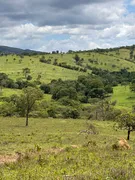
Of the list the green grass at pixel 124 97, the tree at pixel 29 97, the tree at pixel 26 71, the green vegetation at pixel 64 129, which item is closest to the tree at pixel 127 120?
the green vegetation at pixel 64 129

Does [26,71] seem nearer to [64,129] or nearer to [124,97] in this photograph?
[124,97]

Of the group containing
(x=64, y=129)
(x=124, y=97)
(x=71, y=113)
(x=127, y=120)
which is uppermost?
(x=127, y=120)

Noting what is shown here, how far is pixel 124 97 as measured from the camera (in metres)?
151

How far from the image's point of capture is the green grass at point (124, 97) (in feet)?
453

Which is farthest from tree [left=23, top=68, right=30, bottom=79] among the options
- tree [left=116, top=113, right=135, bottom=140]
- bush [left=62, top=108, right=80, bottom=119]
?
tree [left=116, top=113, right=135, bottom=140]

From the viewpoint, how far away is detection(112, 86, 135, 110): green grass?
138000 millimetres

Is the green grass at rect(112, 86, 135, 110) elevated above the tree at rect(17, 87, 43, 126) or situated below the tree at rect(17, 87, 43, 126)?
below

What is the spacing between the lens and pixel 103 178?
10.6 m

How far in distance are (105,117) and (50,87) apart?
65.5 meters

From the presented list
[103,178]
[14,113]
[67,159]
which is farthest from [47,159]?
[14,113]

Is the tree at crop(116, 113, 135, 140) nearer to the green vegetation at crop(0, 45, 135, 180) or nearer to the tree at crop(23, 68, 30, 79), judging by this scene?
the green vegetation at crop(0, 45, 135, 180)

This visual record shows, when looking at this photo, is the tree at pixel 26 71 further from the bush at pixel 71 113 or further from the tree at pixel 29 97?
the tree at pixel 29 97

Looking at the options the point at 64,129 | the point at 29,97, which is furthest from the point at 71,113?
the point at 64,129

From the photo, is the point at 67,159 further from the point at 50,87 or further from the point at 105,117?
the point at 50,87
